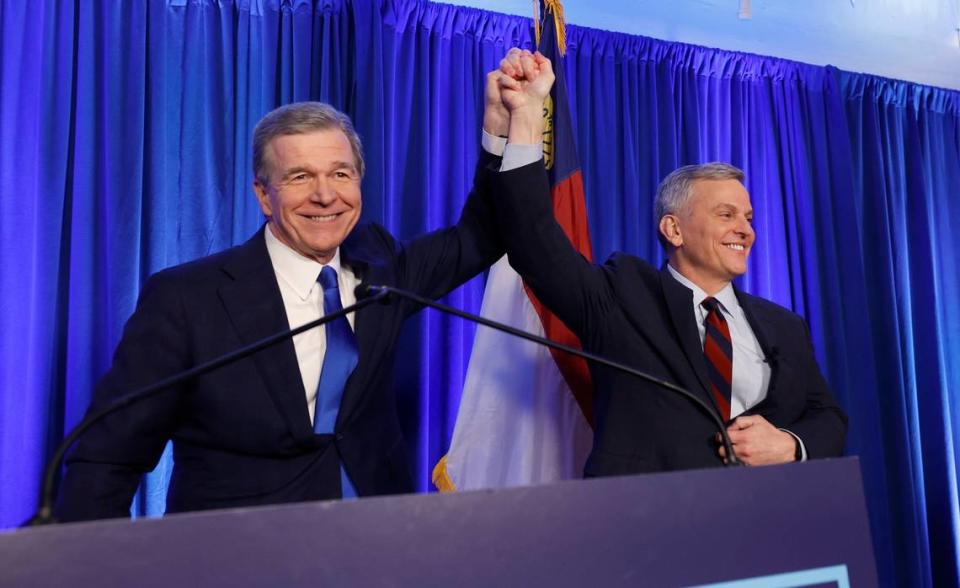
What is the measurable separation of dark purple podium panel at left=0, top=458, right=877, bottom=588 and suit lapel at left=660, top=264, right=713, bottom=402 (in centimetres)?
79

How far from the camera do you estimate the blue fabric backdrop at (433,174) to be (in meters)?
2.47

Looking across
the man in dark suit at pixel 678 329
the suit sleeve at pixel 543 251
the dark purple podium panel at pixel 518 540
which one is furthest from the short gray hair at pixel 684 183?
the dark purple podium panel at pixel 518 540

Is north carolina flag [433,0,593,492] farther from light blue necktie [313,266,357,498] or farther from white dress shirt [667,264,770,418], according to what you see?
light blue necktie [313,266,357,498]

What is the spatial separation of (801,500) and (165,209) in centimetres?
212

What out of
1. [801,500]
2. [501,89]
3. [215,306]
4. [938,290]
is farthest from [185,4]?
[938,290]

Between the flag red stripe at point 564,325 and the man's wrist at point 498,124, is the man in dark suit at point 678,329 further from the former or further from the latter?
the flag red stripe at point 564,325

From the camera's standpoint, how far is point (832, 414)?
2.01 metres

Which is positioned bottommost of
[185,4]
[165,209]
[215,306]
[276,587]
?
[276,587]

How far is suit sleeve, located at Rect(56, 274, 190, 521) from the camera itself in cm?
140

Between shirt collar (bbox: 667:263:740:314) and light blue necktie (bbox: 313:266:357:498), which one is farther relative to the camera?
shirt collar (bbox: 667:263:740:314)

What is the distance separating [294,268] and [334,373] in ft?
0.80

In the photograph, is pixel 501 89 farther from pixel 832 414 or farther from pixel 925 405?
pixel 925 405

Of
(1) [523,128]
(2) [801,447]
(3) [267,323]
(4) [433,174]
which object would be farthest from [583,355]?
(4) [433,174]

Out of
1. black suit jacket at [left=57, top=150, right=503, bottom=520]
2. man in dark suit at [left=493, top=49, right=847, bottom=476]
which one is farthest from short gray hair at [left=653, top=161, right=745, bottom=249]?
black suit jacket at [left=57, top=150, right=503, bottom=520]
